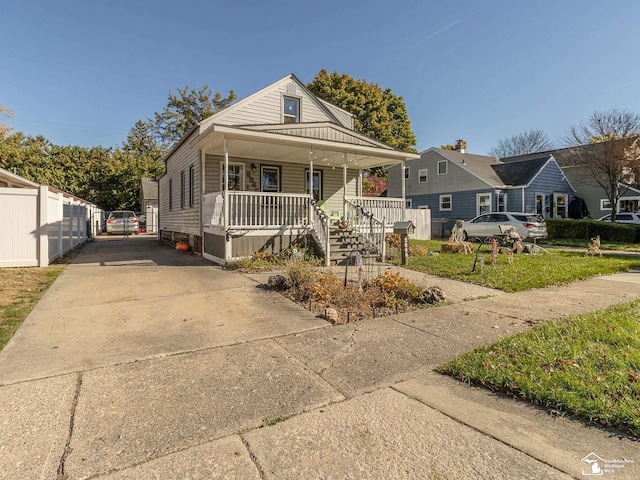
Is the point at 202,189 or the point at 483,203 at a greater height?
the point at 483,203

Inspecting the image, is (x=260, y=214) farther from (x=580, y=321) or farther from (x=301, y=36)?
(x=301, y=36)

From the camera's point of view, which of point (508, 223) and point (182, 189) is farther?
point (508, 223)

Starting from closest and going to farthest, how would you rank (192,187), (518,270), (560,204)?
(518,270) → (192,187) → (560,204)

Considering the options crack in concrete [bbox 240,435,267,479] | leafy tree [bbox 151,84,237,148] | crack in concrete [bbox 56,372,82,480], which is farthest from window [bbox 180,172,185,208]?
leafy tree [bbox 151,84,237,148]

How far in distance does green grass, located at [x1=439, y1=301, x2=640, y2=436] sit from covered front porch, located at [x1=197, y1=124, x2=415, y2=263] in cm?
649

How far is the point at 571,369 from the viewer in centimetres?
308

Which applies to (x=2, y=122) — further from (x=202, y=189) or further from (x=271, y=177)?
(x=271, y=177)

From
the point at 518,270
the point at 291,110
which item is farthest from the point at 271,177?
the point at 518,270

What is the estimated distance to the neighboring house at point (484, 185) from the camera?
23578 mm

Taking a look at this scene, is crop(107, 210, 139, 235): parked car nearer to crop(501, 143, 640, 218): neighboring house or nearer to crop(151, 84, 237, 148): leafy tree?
crop(151, 84, 237, 148): leafy tree

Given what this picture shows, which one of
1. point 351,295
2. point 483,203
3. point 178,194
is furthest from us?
point 483,203

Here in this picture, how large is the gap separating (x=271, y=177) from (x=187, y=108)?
35884 millimetres

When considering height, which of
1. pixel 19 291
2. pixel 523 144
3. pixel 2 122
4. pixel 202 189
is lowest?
pixel 19 291

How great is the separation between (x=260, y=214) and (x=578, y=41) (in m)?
10.8
